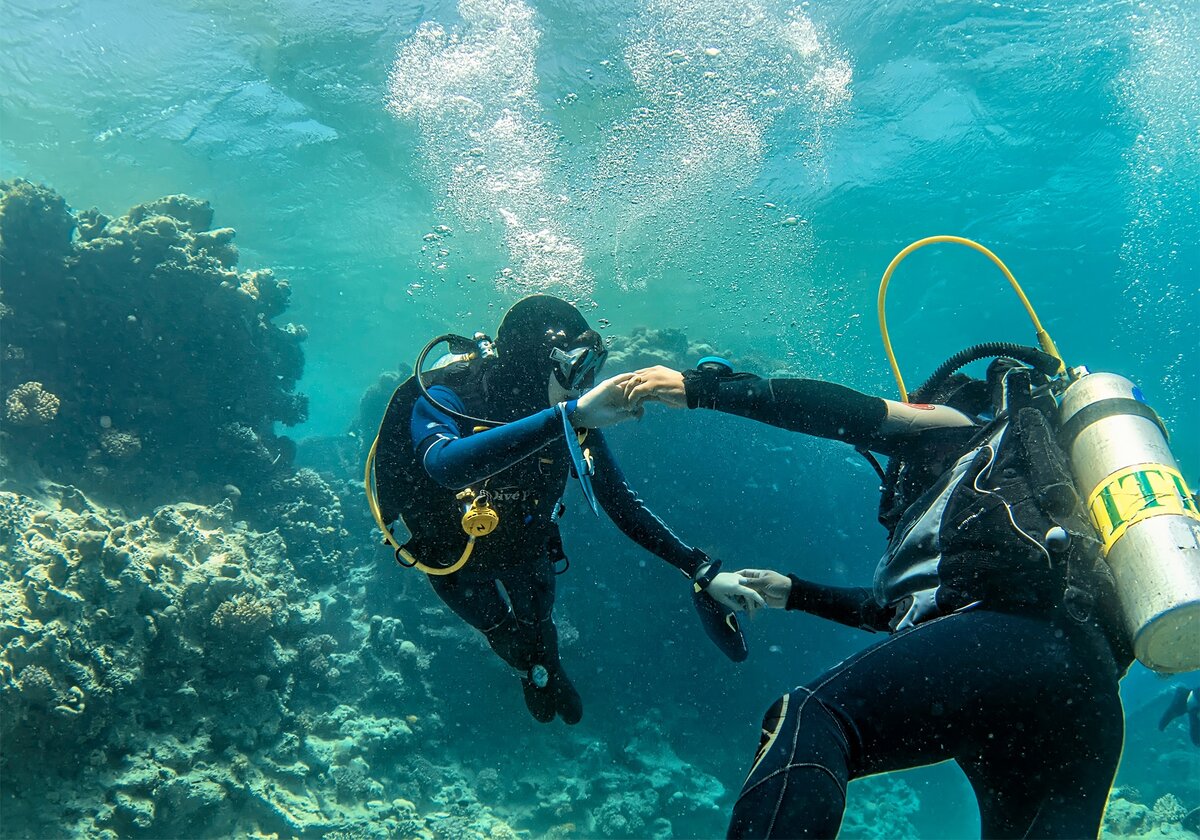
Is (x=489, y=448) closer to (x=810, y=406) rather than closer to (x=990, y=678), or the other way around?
(x=810, y=406)

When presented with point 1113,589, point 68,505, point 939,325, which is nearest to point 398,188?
point 68,505

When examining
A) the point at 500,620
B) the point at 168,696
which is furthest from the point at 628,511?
the point at 168,696

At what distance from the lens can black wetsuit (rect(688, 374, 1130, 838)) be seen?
1542mm

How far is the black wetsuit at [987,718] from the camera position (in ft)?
5.06

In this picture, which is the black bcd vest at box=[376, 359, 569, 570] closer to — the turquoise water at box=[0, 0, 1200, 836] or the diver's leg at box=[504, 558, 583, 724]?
the diver's leg at box=[504, 558, 583, 724]

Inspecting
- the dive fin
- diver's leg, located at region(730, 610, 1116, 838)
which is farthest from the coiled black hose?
the dive fin

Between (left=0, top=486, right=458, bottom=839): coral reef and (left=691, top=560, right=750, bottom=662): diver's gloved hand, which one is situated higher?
(left=0, top=486, right=458, bottom=839): coral reef

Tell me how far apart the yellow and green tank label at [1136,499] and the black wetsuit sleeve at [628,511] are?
7.01ft

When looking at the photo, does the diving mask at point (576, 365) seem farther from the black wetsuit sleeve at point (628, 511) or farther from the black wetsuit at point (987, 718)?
the black wetsuit at point (987, 718)

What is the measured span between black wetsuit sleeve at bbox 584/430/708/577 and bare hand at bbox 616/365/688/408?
1.47m

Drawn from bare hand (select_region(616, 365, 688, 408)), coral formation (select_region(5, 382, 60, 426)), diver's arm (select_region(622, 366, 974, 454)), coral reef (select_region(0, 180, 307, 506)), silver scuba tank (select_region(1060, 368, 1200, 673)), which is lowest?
silver scuba tank (select_region(1060, 368, 1200, 673))

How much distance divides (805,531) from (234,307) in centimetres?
1407

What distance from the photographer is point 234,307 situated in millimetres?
11078

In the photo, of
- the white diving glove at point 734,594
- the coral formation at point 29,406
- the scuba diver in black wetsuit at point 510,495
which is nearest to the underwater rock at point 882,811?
the scuba diver in black wetsuit at point 510,495
